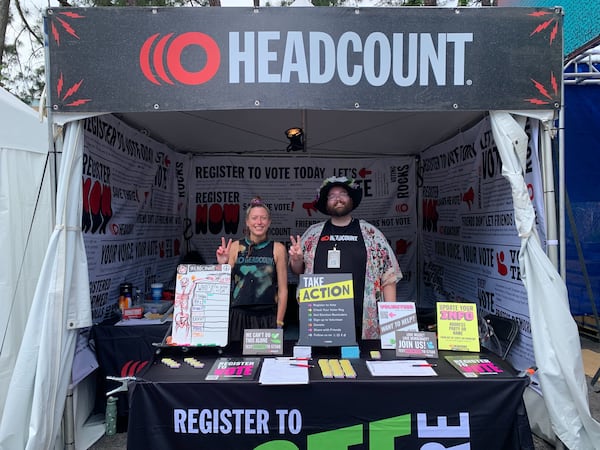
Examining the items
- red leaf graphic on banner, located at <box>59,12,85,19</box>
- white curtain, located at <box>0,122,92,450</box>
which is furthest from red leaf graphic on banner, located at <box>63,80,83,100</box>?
red leaf graphic on banner, located at <box>59,12,85,19</box>

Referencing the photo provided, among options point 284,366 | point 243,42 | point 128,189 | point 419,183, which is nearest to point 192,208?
point 128,189

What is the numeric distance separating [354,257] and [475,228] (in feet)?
4.75

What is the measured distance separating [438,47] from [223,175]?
333cm

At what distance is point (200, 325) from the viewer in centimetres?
224

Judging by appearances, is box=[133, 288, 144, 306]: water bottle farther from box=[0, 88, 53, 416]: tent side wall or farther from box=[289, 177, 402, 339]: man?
box=[289, 177, 402, 339]: man

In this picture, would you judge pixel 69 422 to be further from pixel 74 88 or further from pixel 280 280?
pixel 74 88

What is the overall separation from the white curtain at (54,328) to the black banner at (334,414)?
2.31ft

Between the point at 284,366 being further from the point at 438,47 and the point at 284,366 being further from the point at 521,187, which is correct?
the point at 438,47

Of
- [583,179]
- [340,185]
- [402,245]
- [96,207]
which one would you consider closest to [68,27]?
[96,207]

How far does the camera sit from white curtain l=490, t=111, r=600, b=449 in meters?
2.21

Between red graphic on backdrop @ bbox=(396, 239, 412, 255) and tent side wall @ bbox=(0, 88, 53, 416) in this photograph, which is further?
red graphic on backdrop @ bbox=(396, 239, 412, 255)

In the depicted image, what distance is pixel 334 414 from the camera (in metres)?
1.93

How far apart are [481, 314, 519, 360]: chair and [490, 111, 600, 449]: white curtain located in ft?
1.24

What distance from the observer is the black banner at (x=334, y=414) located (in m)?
1.92
